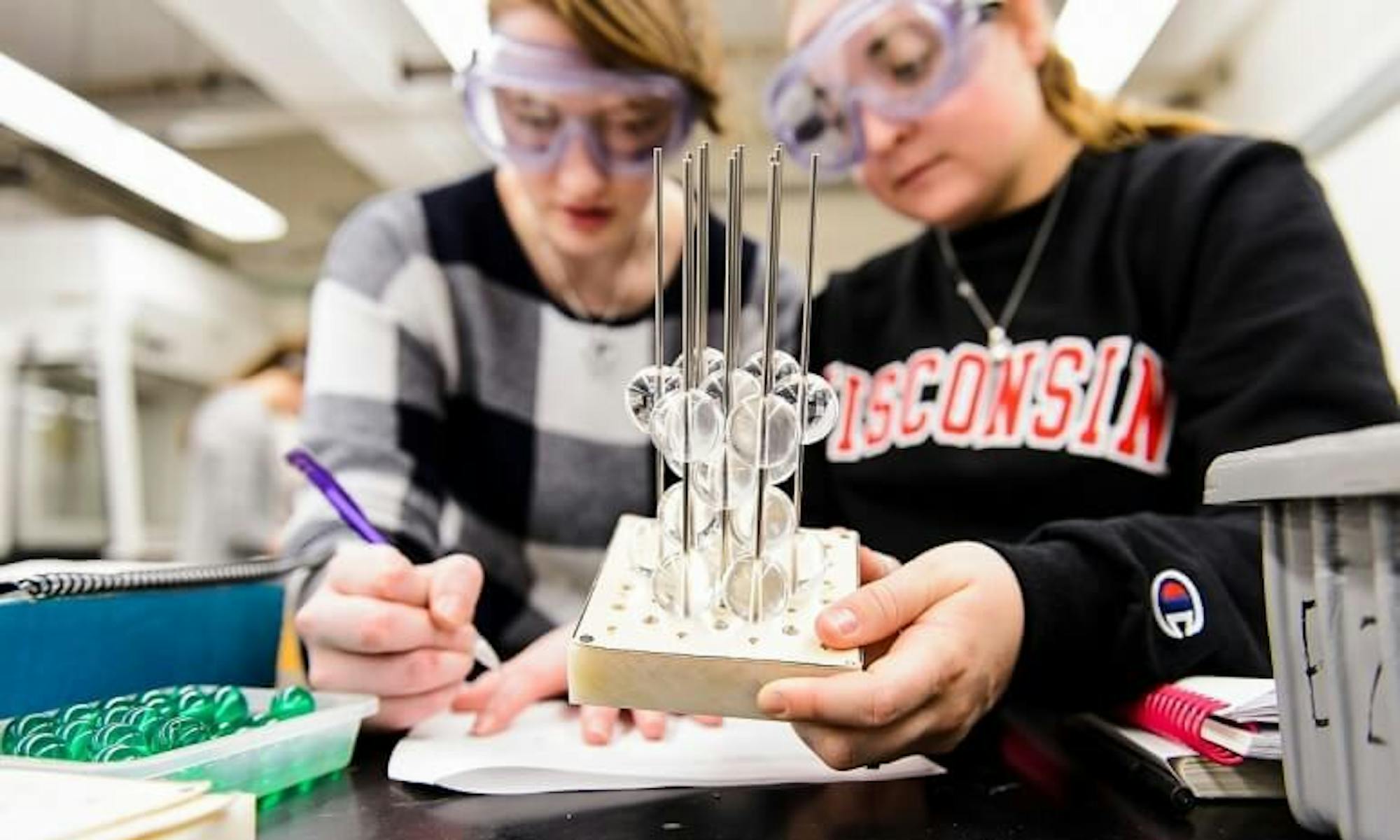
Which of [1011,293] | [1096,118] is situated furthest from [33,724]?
[1096,118]

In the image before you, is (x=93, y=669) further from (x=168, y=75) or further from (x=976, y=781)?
(x=168, y=75)

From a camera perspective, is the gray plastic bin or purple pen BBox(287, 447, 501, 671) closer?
the gray plastic bin

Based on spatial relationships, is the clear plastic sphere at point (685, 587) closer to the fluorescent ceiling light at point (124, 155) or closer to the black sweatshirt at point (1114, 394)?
the black sweatshirt at point (1114, 394)

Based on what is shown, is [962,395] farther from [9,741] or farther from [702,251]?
[9,741]

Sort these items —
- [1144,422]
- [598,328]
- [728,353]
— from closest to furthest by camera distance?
[728,353]
[1144,422]
[598,328]

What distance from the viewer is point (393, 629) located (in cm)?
60

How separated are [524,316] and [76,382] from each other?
3.81 meters

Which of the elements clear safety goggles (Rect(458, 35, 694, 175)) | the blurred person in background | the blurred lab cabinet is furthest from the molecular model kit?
the blurred lab cabinet

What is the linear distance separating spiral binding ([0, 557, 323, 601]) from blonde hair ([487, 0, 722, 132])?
1.66 ft

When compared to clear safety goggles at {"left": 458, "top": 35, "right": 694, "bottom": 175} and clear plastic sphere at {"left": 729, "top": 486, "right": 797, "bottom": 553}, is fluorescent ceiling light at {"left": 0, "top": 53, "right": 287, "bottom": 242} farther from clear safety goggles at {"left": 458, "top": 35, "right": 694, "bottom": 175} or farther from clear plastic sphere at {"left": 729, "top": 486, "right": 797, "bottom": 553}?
clear plastic sphere at {"left": 729, "top": 486, "right": 797, "bottom": 553}

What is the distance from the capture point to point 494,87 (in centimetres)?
89

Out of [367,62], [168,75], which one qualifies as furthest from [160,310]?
[367,62]

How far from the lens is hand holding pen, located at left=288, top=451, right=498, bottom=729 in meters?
0.60

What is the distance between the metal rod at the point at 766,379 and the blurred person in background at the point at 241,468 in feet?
8.16
